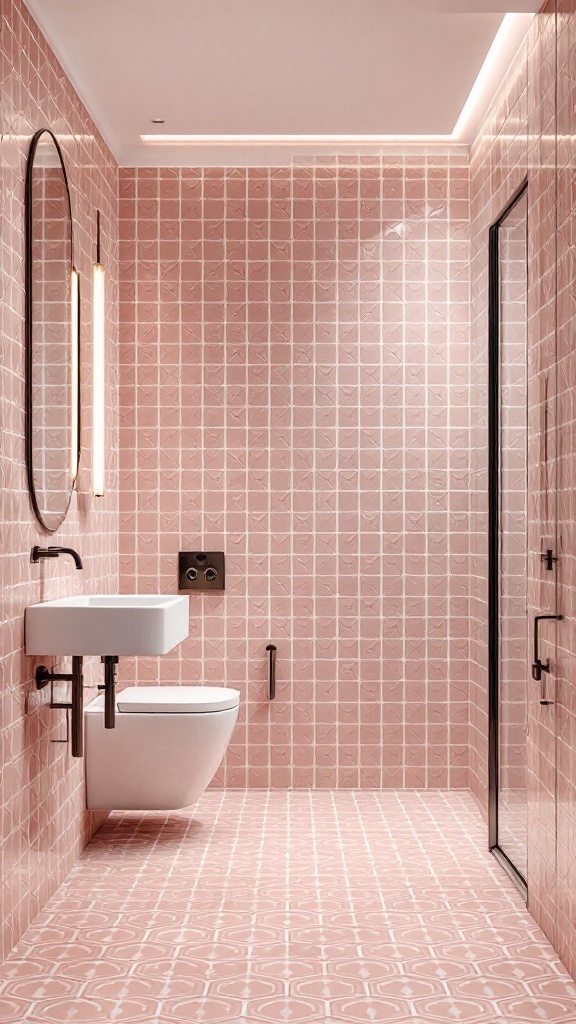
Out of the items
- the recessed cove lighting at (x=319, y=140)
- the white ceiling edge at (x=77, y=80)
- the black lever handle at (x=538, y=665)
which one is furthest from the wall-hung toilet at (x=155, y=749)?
the recessed cove lighting at (x=319, y=140)

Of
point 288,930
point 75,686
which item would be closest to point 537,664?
point 288,930

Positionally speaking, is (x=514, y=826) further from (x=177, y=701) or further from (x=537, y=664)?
(x=177, y=701)

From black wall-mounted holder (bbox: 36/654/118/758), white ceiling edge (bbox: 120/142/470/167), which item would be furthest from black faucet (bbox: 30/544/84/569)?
white ceiling edge (bbox: 120/142/470/167)

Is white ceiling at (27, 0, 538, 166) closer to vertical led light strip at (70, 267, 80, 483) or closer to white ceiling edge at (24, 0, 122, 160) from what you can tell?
white ceiling edge at (24, 0, 122, 160)

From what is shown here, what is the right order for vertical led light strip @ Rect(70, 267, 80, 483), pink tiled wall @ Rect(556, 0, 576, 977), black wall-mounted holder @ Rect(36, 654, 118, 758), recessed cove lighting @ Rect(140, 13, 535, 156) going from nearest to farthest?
pink tiled wall @ Rect(556, 0, 576, 977) < black wall-mounted holder @ Rect(36, 654, 118, 758) < vertical led light strip @ Rect(70, 267, 80, 483) < recessed cove lighting @ Rect(140, 13, 535, 156)

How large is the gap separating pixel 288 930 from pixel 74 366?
1.90 m

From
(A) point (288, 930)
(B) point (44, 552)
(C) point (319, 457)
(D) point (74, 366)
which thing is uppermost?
(D) point (74, 366)

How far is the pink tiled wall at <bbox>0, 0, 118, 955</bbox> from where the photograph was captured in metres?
2.54

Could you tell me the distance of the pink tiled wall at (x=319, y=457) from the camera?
4074 millimetres

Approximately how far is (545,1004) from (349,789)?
6.08ft

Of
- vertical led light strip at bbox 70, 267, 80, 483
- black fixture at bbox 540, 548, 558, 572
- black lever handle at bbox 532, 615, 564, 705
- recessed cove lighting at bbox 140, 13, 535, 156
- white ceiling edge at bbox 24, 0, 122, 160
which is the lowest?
black lever handle at bbox 532, 615, 564, 705

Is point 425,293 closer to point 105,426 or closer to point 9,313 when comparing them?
point 105,426

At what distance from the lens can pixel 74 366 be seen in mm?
3344

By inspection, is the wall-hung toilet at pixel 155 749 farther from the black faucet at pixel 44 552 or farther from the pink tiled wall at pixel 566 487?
the pink tiled wall at pixel 566 487
